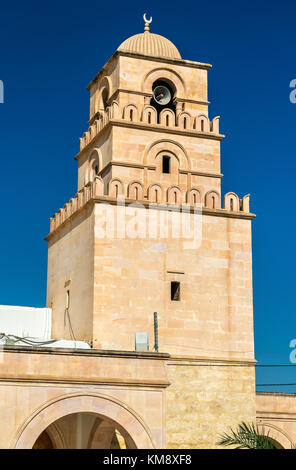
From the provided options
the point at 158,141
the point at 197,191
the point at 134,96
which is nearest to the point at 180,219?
→ the point at 197,191

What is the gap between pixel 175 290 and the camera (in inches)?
1042

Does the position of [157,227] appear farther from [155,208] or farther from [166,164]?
[166,164]

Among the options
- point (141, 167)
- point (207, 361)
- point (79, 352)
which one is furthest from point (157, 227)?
point (79, 352)

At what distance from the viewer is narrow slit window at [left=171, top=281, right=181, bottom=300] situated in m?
26.4

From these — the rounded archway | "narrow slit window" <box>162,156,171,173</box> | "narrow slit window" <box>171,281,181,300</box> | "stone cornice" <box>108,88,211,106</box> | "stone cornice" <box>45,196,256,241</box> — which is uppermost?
"stone cornice" <box>108,88,211,106</box>

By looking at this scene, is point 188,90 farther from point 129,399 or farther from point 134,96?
point 129,399

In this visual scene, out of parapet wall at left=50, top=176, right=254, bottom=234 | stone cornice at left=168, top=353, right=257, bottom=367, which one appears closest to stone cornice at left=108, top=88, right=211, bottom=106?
parapet wall at left=50, top=176, right=254, bottom=234

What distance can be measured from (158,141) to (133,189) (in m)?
2.63

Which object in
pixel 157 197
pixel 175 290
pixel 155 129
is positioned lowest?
pixel 175 290

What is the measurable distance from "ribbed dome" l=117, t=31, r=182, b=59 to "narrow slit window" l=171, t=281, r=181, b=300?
874cm

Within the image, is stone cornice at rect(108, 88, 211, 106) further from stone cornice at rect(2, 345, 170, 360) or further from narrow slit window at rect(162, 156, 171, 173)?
stone cornice at rect(2, 345, 170, 360)

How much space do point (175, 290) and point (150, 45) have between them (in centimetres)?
948

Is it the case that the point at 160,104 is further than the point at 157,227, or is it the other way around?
the point at 160,104
